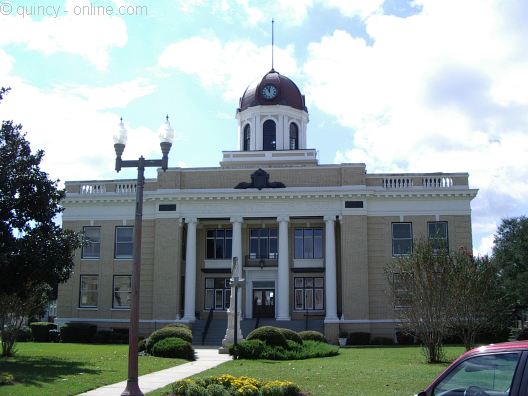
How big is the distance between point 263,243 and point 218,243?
10.7 ft

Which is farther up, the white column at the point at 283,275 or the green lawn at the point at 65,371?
the white column at the point at 283,275

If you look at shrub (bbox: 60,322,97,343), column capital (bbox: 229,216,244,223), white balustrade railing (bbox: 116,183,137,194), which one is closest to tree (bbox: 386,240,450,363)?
column capital (bbox: 229,216,244,223)

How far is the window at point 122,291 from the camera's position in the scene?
4338 cm

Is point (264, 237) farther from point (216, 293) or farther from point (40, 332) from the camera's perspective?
point (40, 332)

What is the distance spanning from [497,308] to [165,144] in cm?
A: 1873

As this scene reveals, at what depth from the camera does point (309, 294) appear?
43.2 m

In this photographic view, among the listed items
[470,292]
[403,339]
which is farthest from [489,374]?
[403,339]

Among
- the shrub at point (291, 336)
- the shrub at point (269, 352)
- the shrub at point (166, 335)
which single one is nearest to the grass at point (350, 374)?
the shrub at point (269, 352)

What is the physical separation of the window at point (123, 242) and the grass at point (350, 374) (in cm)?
2215

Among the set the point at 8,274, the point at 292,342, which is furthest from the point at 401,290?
the point at 8,274

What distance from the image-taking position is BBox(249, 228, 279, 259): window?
44.3 meters

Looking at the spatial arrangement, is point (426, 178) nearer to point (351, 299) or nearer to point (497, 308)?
point (351, 299)

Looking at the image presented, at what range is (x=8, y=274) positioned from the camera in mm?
21547

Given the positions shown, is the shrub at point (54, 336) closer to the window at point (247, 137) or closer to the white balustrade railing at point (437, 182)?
the window at point (247, 137)
